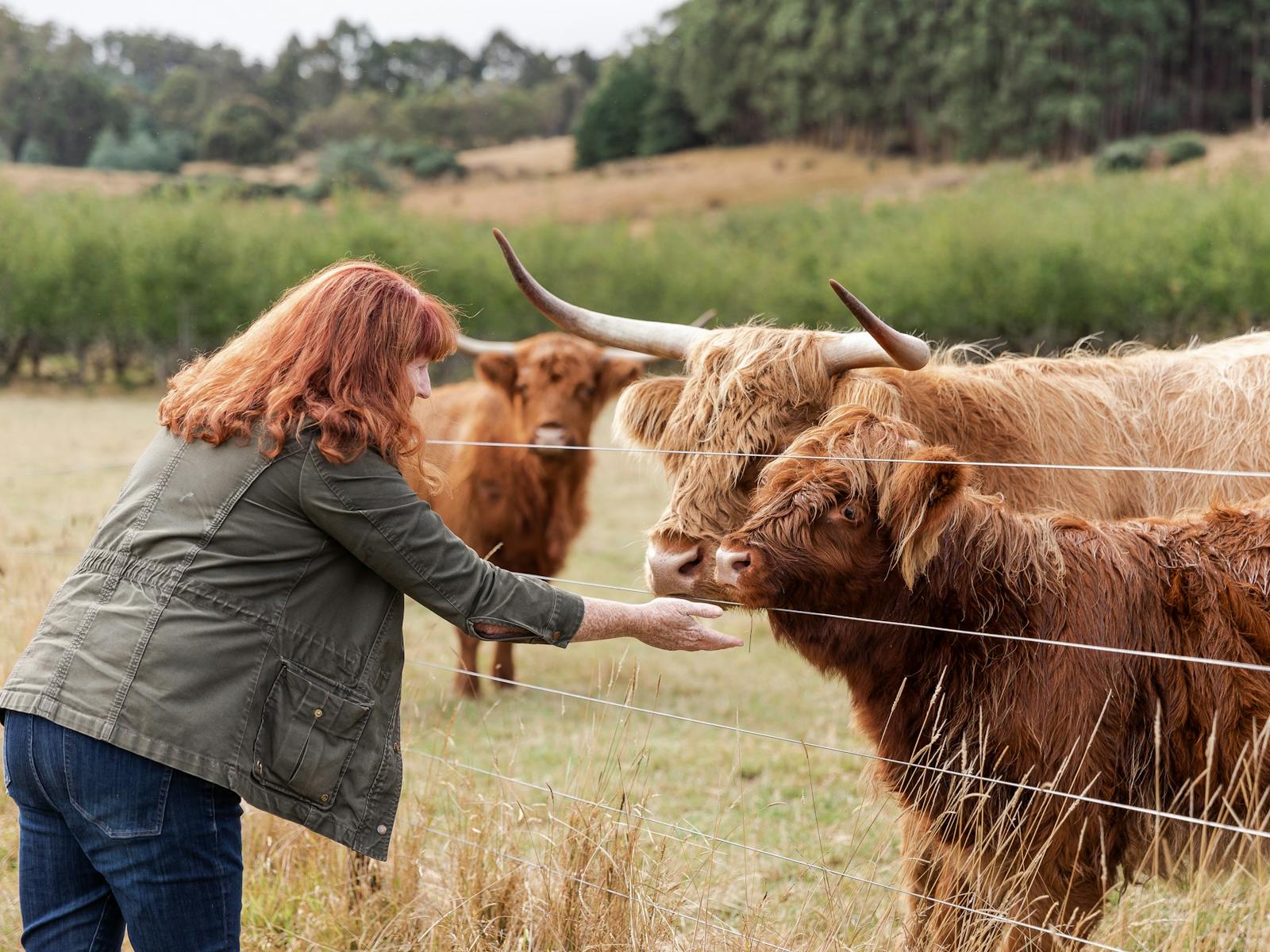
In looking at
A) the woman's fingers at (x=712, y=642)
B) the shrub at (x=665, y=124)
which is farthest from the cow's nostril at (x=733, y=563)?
the shrub at (x=665, y=124)

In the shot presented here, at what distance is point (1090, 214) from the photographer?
33562 millimetres

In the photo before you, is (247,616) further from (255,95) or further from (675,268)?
(255,95)

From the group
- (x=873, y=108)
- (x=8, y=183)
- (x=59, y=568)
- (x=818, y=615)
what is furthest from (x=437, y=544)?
(x=873, y=108)

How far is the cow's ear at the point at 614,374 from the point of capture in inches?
284

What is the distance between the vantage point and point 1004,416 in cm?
362

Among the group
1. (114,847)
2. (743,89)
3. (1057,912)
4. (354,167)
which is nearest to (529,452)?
(1057,912)

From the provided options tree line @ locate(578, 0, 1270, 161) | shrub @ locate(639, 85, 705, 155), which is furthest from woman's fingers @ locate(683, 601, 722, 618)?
shrub @ locate(639, 85, 705, 155)

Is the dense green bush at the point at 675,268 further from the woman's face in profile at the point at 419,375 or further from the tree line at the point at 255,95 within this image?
the woman's face in profile at the point at 419,375

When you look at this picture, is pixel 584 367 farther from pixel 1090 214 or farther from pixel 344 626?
pixel 1090 214

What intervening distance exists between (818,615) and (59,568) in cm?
474

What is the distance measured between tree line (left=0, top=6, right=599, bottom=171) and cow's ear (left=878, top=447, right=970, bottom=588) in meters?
50.9

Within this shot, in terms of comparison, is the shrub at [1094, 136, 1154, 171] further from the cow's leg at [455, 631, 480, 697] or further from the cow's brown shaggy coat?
the cow's brown shaggy coat

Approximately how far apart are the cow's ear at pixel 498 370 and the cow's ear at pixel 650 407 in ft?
11.2

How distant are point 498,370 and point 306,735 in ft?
16.8
